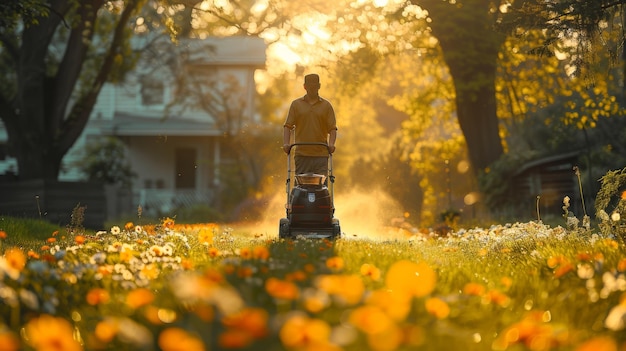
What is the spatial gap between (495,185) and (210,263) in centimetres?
1539

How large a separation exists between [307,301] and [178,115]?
3127 centimetres

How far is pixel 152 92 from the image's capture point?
119 ft

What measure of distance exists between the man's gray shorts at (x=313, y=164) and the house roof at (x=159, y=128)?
73.0 ft

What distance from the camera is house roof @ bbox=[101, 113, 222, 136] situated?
33438 millimetres

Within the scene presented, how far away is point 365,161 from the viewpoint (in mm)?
26875

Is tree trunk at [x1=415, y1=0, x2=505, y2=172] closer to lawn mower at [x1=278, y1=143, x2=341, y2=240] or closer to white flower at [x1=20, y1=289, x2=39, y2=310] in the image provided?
lawn mower at [x1=278, y1=143, x2=341, y2=240]

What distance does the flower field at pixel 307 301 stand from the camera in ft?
11.0

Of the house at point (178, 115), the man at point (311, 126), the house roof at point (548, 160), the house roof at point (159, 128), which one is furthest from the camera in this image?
the house roof at point (159, 128)

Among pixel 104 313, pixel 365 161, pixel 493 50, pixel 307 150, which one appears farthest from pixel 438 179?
pixel 104 313

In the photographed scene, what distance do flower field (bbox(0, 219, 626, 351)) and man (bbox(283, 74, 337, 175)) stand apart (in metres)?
2.26

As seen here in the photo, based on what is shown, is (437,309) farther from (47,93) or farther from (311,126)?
(47,93)

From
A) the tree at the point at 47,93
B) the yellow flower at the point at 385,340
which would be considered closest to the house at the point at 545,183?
the tree at the point at 47,93

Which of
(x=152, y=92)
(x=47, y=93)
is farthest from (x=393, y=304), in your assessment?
(x=152, y=92)

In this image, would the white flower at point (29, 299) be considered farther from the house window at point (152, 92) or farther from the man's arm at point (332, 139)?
the house window at point (152, 92)
